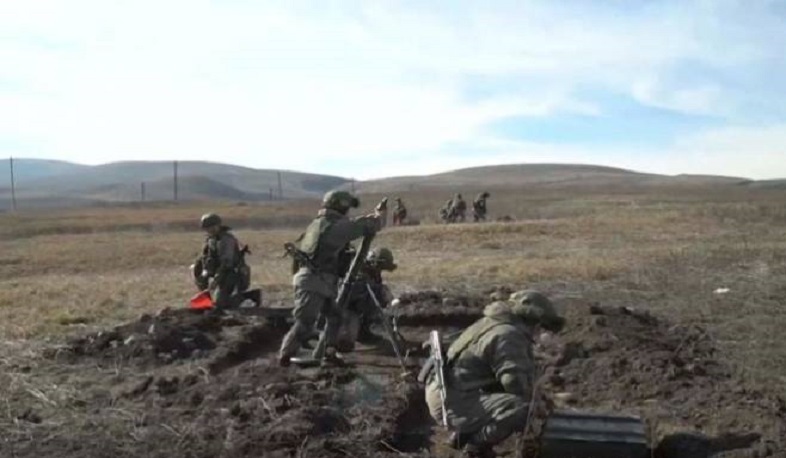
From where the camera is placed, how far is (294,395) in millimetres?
8695

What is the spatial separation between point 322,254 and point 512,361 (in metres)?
3.76

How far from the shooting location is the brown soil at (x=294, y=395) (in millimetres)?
7398

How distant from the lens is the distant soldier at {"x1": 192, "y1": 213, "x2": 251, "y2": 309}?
530 inches

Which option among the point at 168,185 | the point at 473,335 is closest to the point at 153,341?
the point at 473,335

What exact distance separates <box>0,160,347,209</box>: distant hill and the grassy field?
280 ft

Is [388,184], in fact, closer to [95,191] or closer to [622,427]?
[95,191]

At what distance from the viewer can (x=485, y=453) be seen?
702cm

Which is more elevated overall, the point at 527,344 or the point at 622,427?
the point at 527,344

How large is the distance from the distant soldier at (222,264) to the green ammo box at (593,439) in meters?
7.59

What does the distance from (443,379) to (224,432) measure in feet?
6.33

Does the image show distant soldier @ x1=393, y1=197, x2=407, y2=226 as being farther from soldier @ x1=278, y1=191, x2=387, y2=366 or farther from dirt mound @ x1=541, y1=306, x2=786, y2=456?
soldier @ x1=278, y1=191, x2=387, y2=366

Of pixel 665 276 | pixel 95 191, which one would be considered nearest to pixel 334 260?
pixel 665 276

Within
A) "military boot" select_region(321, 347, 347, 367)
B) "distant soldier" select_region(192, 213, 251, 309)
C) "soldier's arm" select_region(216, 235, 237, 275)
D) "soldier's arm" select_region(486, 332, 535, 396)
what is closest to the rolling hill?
"distant soldier" select_region(192, 213, 251, 309)

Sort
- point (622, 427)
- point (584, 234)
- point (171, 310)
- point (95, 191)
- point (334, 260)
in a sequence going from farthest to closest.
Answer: point (95, 191), point (584, 234), point (171, 310), point (334, 260), point (622, 427)
